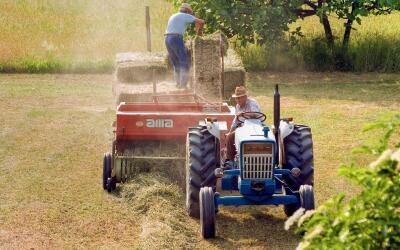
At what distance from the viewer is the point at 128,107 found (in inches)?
406

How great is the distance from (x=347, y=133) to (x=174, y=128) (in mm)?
4475

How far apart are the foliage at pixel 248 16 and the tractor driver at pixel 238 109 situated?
1057 cm

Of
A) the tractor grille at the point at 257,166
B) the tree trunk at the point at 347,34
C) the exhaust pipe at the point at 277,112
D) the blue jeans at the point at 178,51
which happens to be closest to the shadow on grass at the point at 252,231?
the tractor grille at the point at 257,166

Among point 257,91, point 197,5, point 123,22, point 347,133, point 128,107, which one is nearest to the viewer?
point 128,107

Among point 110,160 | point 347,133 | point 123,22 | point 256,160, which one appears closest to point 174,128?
point 110,160

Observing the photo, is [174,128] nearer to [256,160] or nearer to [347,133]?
[256,160]

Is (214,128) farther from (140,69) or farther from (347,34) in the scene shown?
(347,34)

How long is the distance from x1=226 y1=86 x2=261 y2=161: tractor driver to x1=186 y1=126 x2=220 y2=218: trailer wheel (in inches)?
5.8

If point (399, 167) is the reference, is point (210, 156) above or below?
below

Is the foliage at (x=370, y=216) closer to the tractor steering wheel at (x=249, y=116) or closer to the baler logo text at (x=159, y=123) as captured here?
the tractor steering wheel at (x=249, y=116)

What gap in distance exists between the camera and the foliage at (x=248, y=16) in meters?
19.3

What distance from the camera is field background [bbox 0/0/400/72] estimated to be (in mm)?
20250

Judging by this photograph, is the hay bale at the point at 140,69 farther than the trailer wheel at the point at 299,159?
Yes

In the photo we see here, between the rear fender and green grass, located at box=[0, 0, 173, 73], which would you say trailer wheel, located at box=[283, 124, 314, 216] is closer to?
the rear fender
